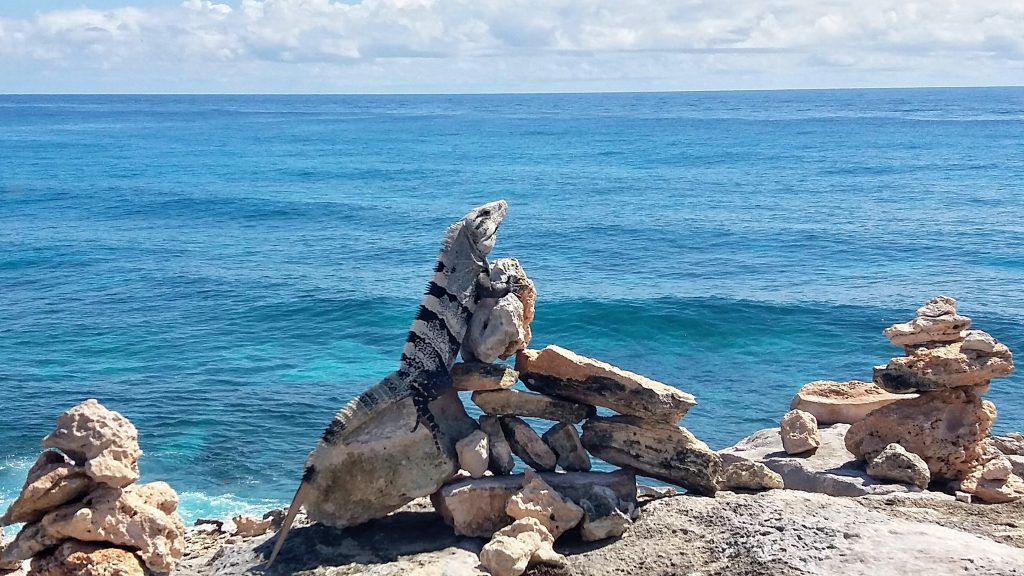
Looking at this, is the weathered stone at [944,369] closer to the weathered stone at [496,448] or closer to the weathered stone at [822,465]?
the weathered stone at [822,465]

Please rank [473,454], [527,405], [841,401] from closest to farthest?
[473,454] → [527,405] → [841,401]

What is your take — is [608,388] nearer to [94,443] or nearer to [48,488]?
[94,443]

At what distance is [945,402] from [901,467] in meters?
1.37

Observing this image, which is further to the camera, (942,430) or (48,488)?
(942,430)

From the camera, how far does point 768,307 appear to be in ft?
118

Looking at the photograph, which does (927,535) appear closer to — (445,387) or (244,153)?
(445,387)

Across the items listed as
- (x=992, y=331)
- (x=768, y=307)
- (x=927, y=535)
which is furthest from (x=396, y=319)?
(x=927, y=535)

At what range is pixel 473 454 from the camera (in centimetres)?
1212

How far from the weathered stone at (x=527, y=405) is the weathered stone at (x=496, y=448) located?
144 mm

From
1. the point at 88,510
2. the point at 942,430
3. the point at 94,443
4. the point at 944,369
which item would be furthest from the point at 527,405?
the point at 942,430

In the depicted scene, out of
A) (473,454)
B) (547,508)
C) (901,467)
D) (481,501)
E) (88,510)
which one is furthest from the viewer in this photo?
(901,467)

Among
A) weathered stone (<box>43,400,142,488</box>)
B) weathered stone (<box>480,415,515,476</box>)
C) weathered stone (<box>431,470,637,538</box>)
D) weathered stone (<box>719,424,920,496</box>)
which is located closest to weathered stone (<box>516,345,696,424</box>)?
weathered stone (<box>480,415,515,476</box>)

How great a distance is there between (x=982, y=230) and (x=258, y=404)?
40.8 metres

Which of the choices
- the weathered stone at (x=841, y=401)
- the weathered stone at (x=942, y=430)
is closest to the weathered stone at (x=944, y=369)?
the weathered stone at (x=942, y=430)
